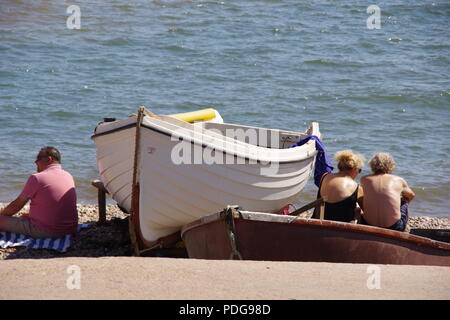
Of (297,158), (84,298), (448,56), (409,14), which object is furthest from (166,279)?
(409,14)

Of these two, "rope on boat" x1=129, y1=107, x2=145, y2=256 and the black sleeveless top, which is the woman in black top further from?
"rope on boat" x1=129, y1=107, x2=145, y2=256

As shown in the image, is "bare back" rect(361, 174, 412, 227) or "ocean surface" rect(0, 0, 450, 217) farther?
"ocean surface" rect(0, 0, 450, 217)

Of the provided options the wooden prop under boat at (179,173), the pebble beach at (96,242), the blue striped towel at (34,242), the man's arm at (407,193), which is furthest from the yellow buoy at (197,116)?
the man's arm at (407,193)

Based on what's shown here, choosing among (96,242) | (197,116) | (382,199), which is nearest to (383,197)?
(382,199)

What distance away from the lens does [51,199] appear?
7672mm

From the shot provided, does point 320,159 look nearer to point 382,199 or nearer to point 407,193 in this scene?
point 407,193

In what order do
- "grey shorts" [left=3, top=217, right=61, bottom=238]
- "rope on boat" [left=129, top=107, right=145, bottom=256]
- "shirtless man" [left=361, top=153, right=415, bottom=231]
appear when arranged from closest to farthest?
"shirtless man" [left=361, top=153, right=415, bottom=231] → "rope on boat" [left=129, top=107, right=145, bottom=256] → "grey shorts" [left=3, top=217, right=61, bottom=238]

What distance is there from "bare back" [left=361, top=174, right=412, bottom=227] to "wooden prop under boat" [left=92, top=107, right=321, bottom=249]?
104cm

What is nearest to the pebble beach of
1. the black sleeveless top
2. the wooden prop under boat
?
the wooden prop under boat

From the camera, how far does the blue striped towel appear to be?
7707 mm

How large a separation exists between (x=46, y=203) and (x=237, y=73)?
11.2 meters

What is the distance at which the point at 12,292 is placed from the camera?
5.54 meters

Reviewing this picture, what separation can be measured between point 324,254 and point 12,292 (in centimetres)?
271
